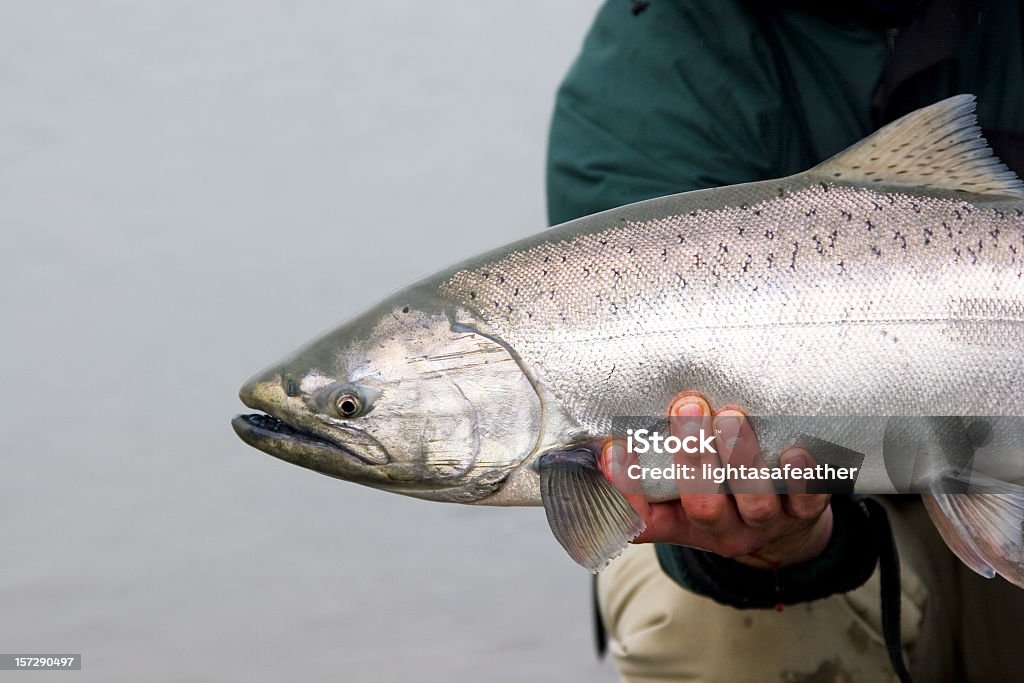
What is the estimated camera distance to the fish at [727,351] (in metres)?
1.36

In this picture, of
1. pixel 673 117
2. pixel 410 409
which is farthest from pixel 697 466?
pixel 673 117

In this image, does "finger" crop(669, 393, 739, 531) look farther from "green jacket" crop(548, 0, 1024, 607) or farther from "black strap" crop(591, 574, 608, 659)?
"black strap" crop(591, 574, 608, 659)

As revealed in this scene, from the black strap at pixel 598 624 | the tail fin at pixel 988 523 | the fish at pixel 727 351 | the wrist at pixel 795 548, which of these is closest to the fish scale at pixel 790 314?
the fish at pixel 727 351

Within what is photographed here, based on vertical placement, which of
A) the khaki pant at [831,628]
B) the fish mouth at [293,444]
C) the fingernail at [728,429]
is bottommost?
the khaki pant at [831,628]

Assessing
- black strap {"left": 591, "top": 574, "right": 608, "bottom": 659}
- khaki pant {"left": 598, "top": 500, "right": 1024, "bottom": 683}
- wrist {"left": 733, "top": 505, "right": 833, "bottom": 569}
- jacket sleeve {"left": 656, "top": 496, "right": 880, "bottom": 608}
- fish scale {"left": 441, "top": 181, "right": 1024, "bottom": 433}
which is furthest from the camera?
black strap {"left": 591, "top": 574, "right": 608, "bottom": 659}

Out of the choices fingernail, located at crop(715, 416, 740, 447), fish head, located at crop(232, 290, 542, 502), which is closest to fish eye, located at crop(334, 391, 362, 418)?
fish head, located at crop(232, 290, 542, 502)

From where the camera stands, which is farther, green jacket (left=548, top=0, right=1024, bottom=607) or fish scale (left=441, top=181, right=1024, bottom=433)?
green jacket (left=548, top=0, right=1024, bottom=607)

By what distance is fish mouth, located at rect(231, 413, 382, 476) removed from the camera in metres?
1.40

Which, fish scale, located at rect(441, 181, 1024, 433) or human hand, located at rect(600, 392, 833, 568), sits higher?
fish scale, located at rect(441, 181, 1024, 433)

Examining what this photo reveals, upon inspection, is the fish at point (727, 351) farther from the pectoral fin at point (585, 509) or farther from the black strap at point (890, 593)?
the black strap at point (890, 593)

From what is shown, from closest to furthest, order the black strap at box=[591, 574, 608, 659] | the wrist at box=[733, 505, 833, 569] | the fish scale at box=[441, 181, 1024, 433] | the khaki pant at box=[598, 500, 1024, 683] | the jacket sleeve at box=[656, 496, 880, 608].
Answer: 1. the fish scale at box=[441, 181, 1024, 433]
2. the wrist at box=[733, 505, 833, 569]
3. the jacket sleeve at box=[656, 496, 880, 608]
4. the khaki pant at box=[598, 500, 1024, 683]
5. the black strap at box=[591, 574, 608, 659]

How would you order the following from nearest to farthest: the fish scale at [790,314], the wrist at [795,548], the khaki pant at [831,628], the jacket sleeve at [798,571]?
the fish scale at [790,314]
the wrist at [795,548]
the jacket sleeve at [798,571]
the khaki pant at [831,628]

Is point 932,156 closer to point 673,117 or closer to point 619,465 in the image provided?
point 619,465

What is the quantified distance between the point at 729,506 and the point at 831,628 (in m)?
0.60
